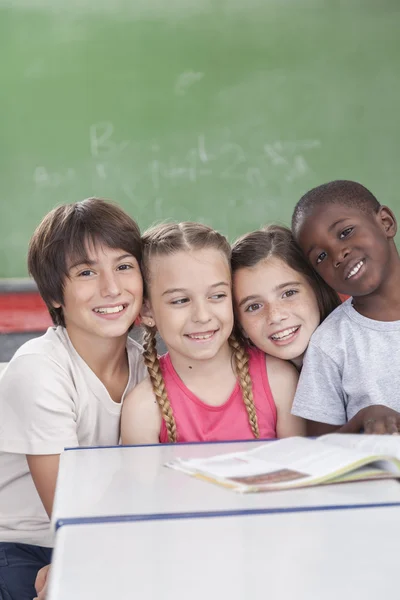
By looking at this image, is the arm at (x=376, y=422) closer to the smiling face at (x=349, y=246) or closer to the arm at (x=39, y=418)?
the smiling face at (x=349, y=246)

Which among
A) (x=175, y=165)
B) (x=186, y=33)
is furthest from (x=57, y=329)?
(x=186, y=33)

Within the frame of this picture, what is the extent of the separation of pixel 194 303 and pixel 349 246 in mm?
351

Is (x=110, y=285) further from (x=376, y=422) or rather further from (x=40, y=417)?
(x=376, y=422)

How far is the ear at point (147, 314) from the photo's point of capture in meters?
1.73

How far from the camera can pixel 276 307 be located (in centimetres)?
166

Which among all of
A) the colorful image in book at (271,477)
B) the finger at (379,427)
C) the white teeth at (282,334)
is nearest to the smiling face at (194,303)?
the white teeth at (282,334)

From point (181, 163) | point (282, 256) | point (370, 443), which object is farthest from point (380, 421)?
point (181, 163)

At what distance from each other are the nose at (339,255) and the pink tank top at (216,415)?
12.2 inches

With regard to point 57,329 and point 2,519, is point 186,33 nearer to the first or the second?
point 57,329

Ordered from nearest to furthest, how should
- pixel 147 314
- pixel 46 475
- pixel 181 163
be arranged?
pixel 46 475, pixel 147 314, pixel 181 163

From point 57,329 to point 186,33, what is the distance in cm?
252

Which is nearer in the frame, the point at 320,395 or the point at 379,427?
the point at 379,427

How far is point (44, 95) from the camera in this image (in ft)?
12.2

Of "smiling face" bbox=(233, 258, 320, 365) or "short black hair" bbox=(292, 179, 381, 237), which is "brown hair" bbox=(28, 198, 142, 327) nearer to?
"smiling face" bbox=(233, 258, 320, 365)
